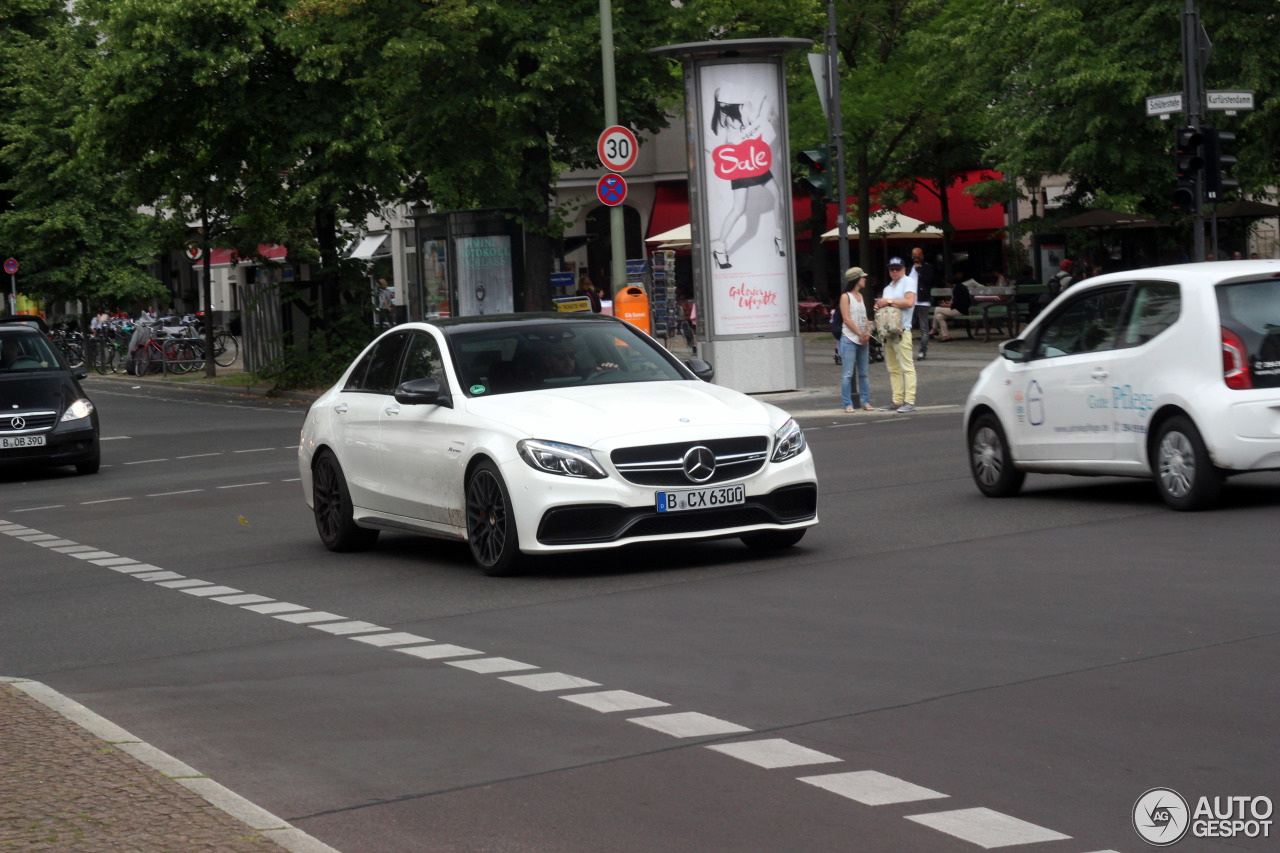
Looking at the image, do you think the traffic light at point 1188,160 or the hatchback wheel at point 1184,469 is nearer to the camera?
the hatchback wheel at point 1184,469

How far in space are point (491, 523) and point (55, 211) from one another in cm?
5211

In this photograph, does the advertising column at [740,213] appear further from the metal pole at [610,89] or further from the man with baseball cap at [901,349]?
the man with baseball cap at [901,349]

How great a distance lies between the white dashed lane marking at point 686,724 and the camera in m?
5.28

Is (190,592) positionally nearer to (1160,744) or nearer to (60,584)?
(60,584)

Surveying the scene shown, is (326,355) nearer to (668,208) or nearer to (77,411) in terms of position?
(77,411)

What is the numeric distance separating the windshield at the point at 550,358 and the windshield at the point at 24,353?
11822mm

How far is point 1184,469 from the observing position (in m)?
12.6

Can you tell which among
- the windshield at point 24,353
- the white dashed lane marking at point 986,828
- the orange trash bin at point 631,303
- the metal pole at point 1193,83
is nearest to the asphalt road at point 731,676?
the white dashed lane marking at point 986,828

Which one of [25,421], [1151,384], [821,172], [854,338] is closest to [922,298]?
[821,172]

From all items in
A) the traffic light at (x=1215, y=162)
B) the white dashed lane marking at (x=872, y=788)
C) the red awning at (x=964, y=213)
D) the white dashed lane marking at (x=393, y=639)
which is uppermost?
the red awning at (x=964, y=213)

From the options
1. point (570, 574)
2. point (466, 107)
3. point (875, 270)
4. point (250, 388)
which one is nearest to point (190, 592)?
point (570, 574)

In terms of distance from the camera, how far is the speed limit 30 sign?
83.0ft

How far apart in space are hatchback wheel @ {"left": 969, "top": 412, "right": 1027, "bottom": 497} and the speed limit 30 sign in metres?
11.4

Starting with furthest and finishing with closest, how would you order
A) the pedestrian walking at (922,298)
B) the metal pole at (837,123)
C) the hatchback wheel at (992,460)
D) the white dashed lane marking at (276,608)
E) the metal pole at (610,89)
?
the pedestrian walking at (922,298)
the metal pole at (610,89)
the metal pole at (837,123)
the hatchback wheel at (992,460)
the white dashed lane marking at (276,608)
